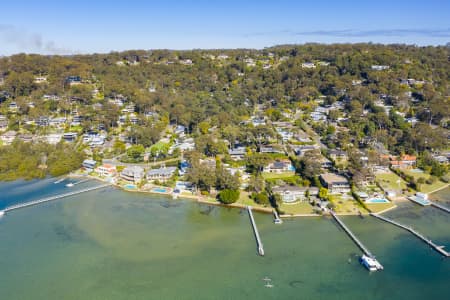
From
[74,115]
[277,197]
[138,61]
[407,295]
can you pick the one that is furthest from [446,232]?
[138,61]

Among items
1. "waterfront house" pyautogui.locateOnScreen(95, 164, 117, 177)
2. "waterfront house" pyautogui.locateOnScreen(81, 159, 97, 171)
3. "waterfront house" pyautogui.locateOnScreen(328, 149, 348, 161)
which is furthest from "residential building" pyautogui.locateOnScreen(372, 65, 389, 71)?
"waterfront house" pyautogui.locateOnScreen(81, 159, 97, 171)

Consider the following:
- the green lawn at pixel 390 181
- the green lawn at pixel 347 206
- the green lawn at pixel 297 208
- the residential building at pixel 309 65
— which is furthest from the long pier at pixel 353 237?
the residential building at pixel 309 65

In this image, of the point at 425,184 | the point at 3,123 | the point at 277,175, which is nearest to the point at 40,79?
the point at 3,123

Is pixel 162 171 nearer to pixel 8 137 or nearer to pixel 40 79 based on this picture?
pixel 8 137

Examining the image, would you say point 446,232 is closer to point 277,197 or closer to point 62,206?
point 277,197

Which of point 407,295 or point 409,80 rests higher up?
point 409,80
